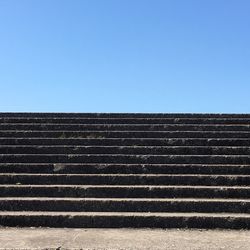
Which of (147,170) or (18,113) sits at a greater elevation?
(18,113)

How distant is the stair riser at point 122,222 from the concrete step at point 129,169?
159 centimetres

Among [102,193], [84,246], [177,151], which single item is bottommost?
[84,246]

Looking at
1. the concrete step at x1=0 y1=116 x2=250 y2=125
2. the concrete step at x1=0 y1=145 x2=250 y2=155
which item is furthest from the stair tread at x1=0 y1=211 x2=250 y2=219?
the concrete step at x1=0 y1=116 x2=250 y2=125

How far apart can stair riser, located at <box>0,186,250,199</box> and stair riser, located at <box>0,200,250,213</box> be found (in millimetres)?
391

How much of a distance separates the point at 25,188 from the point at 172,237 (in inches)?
94.7

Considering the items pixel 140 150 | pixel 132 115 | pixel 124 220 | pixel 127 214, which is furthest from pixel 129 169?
pixel 132 115

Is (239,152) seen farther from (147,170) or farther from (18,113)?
(18,113)

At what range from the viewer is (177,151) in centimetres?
796

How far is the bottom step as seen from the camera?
567 cm

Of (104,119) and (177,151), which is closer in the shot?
(177,151)

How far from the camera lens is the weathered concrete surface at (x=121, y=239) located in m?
4.76

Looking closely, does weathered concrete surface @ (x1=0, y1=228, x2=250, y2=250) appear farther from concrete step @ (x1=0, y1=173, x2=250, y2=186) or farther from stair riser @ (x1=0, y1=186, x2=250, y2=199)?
concrete step @ (x1=0, y1=173, x2=250, y2=186)

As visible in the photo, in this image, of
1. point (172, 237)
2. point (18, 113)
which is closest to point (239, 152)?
point (172, 237)

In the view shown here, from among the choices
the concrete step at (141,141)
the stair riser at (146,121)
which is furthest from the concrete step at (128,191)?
the stair riser at (146,121)
